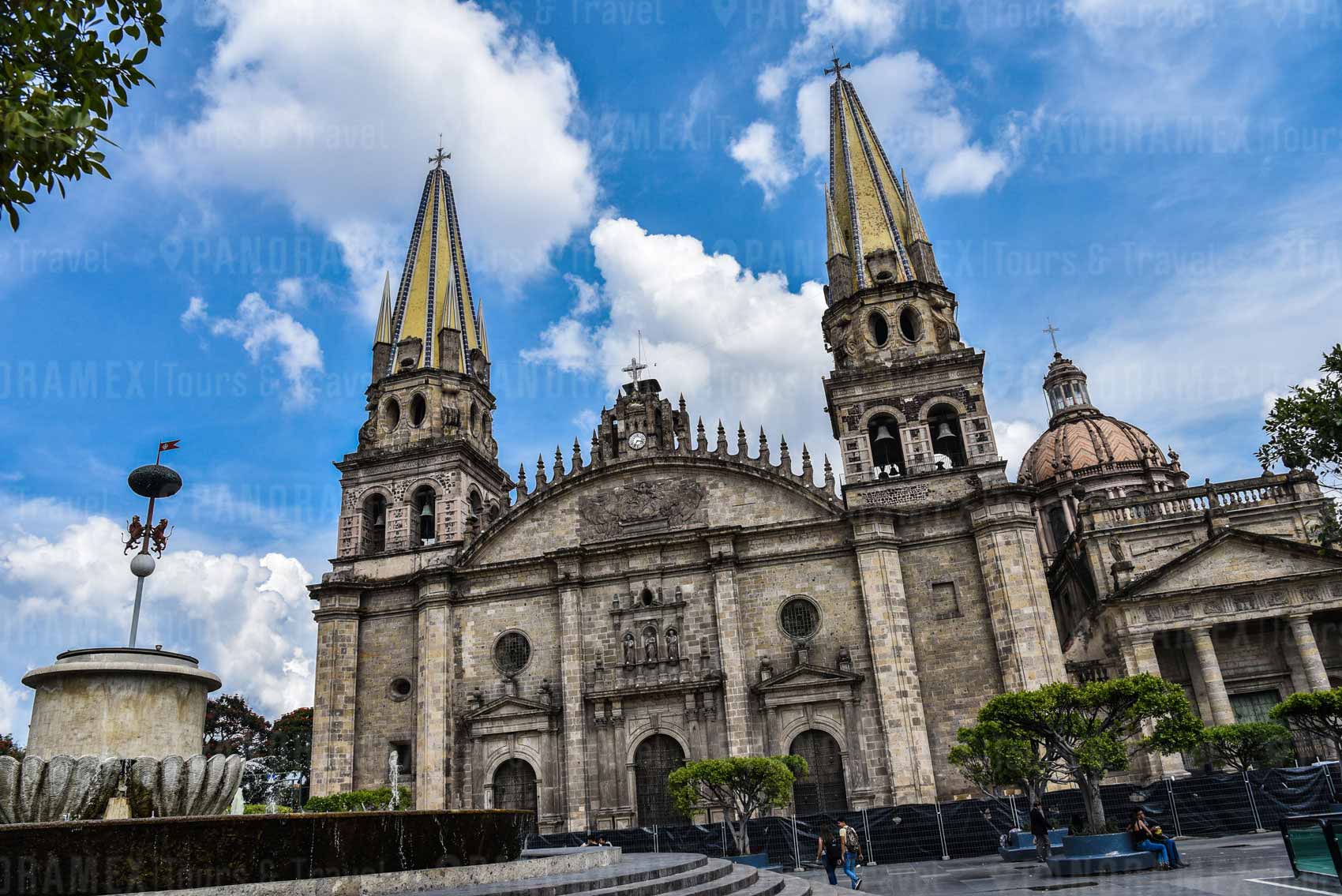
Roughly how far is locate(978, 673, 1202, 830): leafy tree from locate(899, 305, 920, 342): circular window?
16.0 metres

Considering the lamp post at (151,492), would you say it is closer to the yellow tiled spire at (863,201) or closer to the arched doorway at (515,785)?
the arched doorway at (515,785)

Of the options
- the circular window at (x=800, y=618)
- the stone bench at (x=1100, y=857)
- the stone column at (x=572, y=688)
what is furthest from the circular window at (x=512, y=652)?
the stone bench at (x=1100, y=857)

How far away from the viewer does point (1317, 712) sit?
763 inches

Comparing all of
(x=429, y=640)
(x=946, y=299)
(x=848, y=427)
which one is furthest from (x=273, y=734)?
(x=946, y=299)

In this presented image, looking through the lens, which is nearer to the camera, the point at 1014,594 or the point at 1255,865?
the point at 1255,865

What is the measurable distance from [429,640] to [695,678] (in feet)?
28.2

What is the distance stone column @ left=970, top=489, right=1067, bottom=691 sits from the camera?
78.7ft

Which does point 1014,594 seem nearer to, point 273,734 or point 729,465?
point 729,465

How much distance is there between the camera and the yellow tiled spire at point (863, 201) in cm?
3200

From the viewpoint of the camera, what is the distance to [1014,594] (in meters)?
24.9

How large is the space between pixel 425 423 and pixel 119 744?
23.1 meters

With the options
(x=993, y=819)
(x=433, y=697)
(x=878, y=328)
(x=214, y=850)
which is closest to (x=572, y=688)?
(x=433, y=697)

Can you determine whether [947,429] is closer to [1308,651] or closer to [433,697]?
[1308,651]

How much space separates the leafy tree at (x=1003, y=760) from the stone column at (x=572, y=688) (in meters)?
11.4
